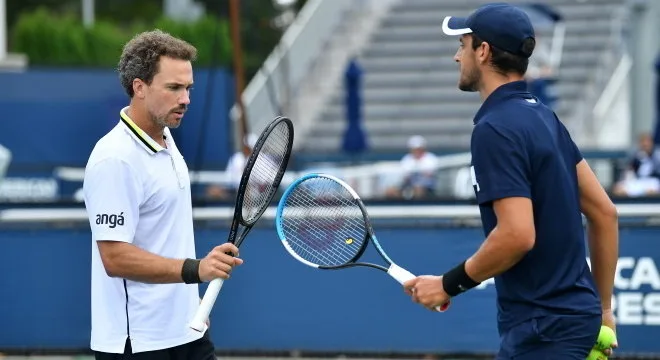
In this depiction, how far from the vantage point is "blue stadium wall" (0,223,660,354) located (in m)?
9.29

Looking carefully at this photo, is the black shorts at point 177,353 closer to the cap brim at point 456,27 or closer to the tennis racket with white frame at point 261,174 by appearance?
the tennis racket with white frame at point 261,174

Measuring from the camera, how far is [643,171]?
15789mm

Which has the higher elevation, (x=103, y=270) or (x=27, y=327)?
(x=103, y=270)

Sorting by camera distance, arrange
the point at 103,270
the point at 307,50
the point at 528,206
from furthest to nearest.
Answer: the point at 307,50
the point at 103,270
the point at 528,206

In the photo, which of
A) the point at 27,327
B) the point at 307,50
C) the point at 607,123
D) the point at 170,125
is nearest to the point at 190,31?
the point at 307,50

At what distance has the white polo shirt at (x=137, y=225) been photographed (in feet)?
16.1

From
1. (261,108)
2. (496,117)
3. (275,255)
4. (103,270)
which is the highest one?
(496,117)

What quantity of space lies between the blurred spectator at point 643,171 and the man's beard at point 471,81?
409 inches

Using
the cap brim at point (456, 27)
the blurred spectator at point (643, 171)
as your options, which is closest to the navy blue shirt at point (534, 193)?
the cap brim at point (456, 27)

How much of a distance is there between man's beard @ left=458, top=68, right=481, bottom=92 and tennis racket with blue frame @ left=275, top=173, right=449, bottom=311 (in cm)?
81

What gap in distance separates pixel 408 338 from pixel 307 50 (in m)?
15.5

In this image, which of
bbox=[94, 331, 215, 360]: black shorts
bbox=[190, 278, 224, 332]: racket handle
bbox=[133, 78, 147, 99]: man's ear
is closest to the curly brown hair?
bbox=[133, 78, 147, 99]: man's ear

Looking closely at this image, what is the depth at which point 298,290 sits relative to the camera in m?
9.73

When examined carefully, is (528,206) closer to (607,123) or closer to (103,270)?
(103,270)
